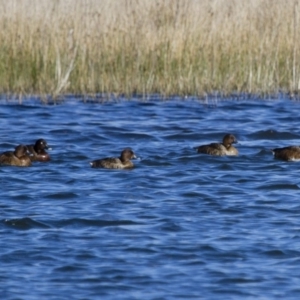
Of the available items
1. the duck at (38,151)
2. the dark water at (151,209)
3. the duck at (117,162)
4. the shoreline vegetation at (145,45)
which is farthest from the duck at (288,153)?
the shoreline vegetation at (145,45)

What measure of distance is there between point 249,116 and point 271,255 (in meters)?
7.15

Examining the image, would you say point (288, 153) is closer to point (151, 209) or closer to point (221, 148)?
point (221, 148)

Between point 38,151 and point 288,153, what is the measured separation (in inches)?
101

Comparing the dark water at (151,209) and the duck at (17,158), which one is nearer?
the dark water at (151,209)

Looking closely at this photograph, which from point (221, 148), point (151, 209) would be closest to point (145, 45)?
point (221, 148)

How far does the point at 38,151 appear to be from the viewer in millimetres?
11523

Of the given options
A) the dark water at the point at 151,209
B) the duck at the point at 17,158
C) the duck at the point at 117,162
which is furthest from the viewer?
the duck at the point at 17,158

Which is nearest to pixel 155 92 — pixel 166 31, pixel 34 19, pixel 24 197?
pixel 166 31

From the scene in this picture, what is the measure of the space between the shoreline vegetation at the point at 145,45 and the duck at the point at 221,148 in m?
3.26

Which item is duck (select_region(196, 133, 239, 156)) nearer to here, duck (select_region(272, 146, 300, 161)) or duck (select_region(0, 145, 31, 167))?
duck (select_region(272, 146, 300, 161))

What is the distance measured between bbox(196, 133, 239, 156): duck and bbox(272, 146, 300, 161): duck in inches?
19.9

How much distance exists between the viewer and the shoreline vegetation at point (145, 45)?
15.0 metres

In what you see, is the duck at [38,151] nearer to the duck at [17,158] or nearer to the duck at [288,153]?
the duck at [17,158]

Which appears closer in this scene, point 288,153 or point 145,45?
point 288,153
